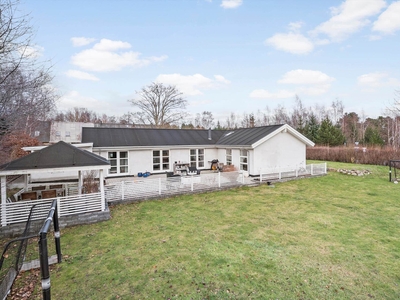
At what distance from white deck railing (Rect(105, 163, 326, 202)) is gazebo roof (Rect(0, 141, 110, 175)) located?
7.16ft

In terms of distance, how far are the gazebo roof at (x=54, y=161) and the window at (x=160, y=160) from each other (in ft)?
25.1

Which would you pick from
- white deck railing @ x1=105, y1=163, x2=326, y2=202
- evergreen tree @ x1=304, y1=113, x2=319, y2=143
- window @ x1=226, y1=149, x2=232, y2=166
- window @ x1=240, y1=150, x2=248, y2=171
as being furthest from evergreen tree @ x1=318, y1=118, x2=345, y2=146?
window @ x1=240, y1=150, x2=248, y2=171

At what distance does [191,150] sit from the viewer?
17.6 m

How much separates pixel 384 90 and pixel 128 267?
35703 millimetres

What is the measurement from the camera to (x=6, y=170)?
7.12 metres

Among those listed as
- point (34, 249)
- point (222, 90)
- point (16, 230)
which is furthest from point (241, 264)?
point (222, 90)

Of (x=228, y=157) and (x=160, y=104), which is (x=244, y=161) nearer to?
(x=228, y=157)

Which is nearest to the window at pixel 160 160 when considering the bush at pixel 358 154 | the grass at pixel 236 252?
the grass at pixel 236 252

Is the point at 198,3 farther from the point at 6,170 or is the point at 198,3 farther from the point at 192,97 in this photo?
the point at 192,97

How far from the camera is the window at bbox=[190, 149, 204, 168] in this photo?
691 inches

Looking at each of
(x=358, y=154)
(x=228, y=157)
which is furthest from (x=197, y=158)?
(x=358, y=154)

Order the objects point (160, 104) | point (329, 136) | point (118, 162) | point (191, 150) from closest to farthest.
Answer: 1. point (118, 162)
2. point (191, 150)
3. point (329, 136)
4. point (160, 104)

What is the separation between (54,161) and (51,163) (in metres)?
0.13

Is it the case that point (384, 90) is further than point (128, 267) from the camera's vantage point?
Yes
